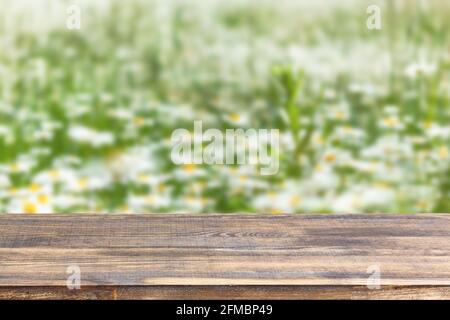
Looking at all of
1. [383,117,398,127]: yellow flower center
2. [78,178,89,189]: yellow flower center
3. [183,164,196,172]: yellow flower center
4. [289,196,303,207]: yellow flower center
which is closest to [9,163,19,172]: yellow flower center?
[78,178,89,189]: yellow flower center

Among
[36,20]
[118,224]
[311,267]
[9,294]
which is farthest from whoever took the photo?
[36,20]

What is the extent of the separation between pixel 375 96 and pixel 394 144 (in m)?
0.20

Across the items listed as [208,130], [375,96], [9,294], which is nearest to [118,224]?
[9,294]

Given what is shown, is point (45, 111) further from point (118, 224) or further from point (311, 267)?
point (311, 267)

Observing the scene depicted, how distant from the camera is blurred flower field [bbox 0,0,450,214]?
2.85 m

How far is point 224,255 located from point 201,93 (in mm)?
1376

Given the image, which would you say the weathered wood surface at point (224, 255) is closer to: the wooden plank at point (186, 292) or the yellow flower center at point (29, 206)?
the wooden plank at point (186, 292)

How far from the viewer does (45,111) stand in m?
2.89

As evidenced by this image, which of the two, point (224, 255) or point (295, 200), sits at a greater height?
point (295, 200)

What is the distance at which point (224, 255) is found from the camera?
5.24ft

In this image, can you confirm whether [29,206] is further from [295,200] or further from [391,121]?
[391,121]

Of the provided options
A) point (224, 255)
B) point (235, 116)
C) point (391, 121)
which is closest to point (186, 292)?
point (224, 255)

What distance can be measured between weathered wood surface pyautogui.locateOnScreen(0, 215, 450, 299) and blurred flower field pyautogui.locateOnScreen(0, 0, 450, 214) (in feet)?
3.32

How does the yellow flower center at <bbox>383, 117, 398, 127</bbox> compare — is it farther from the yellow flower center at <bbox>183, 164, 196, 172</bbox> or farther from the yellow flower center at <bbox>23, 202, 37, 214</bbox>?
the yellow flower center at <bbox>23, 202, 37, 214</bbox>
